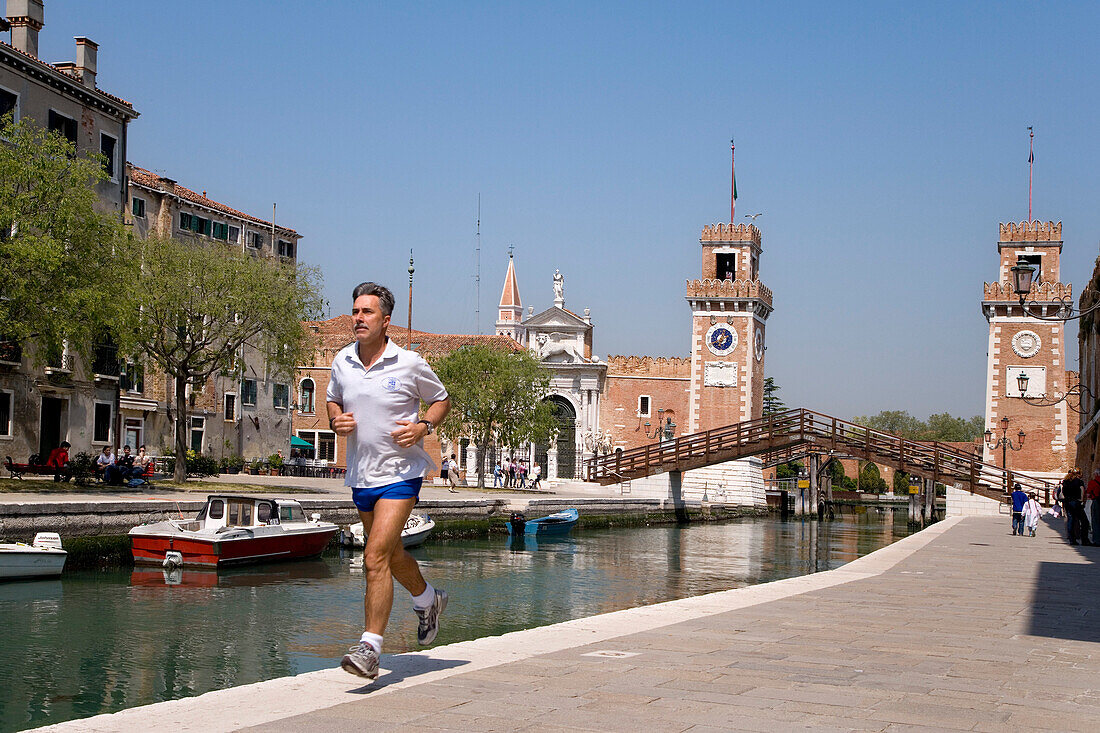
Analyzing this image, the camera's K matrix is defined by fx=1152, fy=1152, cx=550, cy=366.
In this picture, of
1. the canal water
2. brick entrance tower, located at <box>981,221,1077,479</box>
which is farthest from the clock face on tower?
the canal water

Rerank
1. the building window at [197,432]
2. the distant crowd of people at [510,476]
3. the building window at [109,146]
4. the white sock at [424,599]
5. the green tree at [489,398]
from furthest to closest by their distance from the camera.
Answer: the distant crowd of people at [510,476], the building window at [197,432], the green tree at [489,398], the building window at [109,146], the white sock at [424,599]

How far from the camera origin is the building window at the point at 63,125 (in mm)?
30641

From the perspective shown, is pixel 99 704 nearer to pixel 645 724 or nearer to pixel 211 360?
pixel 645 724

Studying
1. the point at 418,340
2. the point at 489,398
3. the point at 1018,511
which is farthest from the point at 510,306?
the point at 1018,511

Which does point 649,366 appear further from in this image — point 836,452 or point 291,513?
point 291,513

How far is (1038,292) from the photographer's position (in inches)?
2104

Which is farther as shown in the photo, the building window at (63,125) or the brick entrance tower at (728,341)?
the brick entrance tower at (728,341)

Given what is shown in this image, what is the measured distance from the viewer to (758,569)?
80.8 feet

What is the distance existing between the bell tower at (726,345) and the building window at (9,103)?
127 ft

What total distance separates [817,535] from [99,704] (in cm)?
3218

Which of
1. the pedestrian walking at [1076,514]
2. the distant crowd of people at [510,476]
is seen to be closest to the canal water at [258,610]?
the pedestrian walking at [1076,514]

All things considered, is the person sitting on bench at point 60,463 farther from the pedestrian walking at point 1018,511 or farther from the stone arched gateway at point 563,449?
the stone arched gateway at point 563,449

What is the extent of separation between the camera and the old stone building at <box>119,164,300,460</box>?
4238cm

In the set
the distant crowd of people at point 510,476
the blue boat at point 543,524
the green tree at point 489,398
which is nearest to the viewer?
the blue boat at point 543,524
